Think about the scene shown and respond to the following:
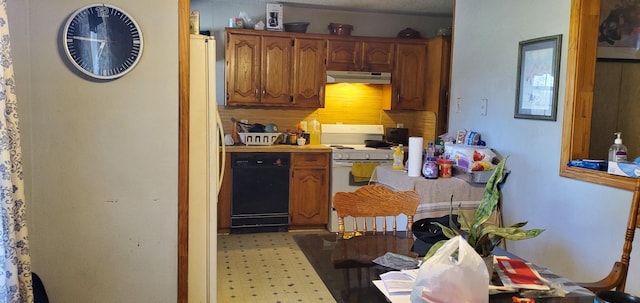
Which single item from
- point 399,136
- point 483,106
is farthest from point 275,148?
point 483,106

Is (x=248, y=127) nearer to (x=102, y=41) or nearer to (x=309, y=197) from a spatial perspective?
(x=309, y=197)

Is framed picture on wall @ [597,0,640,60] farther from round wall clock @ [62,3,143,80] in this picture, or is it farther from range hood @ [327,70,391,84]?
round wall clock @ [62,3,143,80]

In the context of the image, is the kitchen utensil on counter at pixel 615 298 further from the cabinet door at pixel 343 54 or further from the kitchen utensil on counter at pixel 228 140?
the cabinet door at pixel 343 54

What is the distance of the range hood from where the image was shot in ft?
16.7

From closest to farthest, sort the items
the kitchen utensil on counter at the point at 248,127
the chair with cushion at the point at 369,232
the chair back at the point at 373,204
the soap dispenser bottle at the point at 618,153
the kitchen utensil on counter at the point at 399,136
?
the chair with cushion at the point at 369,232 < the chair back at the point at 373,204 < the soap dispenser bottle at the point at 618,153 < the kitchen utensil on counter at the point at 248,127 < the kitchen utensil on counter at the point at 399,136

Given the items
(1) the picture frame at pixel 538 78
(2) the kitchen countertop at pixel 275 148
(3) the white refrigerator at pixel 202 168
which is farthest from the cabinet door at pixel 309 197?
(1) the picture frame at pixel 538 78

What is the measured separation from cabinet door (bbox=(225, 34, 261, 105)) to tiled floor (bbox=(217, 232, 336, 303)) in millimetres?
1430

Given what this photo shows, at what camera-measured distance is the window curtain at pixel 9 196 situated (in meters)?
1.79

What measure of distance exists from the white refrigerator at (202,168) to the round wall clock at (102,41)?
35 centimetres

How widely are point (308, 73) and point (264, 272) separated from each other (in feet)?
7.41

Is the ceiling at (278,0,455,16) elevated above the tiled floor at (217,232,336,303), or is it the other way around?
the ceiling at (278,0,455,16)

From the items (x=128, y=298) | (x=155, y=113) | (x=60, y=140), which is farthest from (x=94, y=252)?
(x=155, y=113)

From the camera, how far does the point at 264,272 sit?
3707mm

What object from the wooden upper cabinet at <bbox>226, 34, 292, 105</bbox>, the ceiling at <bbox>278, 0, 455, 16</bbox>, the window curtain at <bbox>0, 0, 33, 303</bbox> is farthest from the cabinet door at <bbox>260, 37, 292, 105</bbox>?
the window curtain at <bbox>0, 0, 33, 303</bbox>
